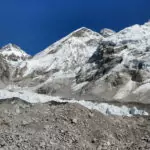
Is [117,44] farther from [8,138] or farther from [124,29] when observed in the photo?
[8,138]

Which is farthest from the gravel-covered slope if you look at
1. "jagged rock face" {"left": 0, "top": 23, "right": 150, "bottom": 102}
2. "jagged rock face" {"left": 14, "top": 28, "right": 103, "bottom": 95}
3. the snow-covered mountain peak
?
the snow-covered mountain peak

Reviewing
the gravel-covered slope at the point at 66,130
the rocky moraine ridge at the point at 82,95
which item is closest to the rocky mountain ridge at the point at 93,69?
the rocky moraine ridge at the point at 82,95

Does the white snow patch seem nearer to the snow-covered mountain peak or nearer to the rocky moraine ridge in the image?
the rocky moraine ridge

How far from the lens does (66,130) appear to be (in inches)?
990

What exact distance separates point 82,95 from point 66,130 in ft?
241

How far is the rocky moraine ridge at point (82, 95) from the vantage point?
25.2 meters

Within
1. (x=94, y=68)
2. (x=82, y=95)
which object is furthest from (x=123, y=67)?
(x=82, y=95)

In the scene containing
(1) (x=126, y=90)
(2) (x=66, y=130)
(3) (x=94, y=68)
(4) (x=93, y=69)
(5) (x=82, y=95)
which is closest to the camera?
(2) (x=66, y=130)

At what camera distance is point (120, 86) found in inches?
3939

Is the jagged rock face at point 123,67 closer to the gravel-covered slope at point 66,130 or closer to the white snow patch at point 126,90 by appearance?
the white snow patch at point 126,90

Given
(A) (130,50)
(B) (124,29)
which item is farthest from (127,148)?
(B) (124,29)

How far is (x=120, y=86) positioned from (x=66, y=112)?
2899 inches

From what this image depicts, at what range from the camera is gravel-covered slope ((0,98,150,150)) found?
2408cm

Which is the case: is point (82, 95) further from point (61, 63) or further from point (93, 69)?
point (61, 63)
